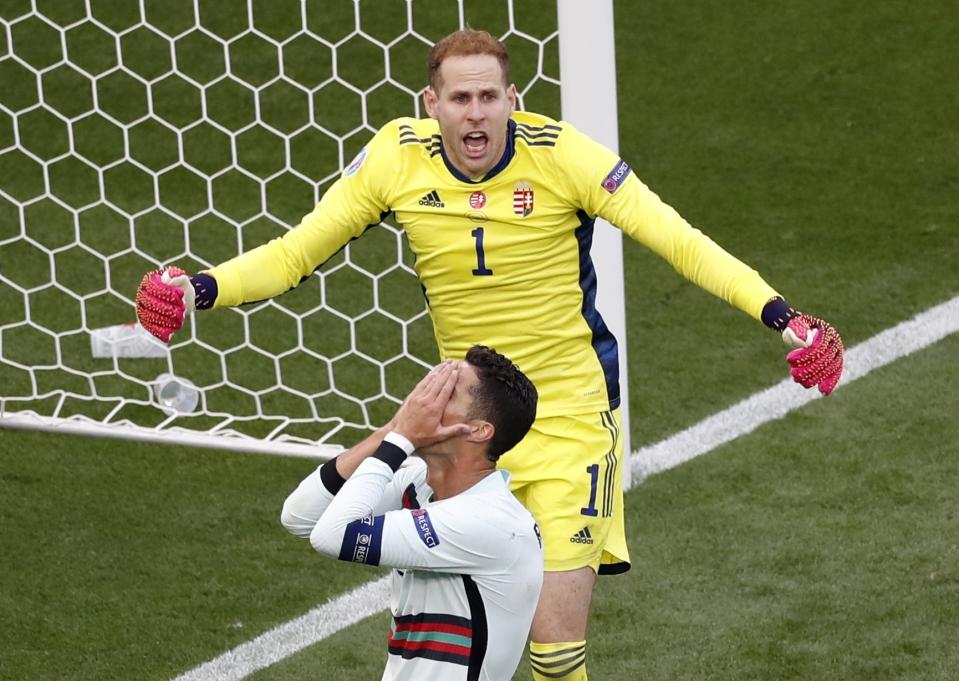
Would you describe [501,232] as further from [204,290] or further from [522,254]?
[204,290]

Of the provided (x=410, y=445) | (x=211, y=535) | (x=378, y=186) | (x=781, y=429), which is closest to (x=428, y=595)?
(x=410, y=445)

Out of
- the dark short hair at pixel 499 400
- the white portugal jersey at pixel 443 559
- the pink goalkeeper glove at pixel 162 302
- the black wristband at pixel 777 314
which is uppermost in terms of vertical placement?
the black wristband at pixel 777 314

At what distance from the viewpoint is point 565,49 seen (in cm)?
582

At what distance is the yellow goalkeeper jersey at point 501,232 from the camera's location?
4.23 meters

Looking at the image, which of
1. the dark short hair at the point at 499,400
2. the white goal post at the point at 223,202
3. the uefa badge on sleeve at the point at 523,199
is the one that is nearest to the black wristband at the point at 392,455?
the dark short hair at the point at 499,400

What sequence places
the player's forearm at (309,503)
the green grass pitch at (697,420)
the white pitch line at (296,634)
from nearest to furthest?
the player's forearm at (309,503) → the white pitch line at (296,634) → the green grass pitch at (697,420)

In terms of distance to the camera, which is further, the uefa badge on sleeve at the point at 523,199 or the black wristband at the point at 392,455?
the uefa badge on sleeve at the point at 523,199

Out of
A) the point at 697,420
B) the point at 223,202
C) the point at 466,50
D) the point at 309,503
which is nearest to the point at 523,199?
the point at 466,50

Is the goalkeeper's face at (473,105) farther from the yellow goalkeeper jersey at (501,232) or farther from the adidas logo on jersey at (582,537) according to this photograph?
the adidas logo on jersey at (582,537)

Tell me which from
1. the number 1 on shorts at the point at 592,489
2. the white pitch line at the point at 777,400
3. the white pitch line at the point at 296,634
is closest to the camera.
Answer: the number 1 on shorts at the point at 592,489

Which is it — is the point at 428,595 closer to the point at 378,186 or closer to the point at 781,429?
the point at 378,186

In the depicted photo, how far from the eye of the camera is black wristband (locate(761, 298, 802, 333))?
12.8 feet

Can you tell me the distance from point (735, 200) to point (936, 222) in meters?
1.03

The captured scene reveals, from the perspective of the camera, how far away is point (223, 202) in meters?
8.98
